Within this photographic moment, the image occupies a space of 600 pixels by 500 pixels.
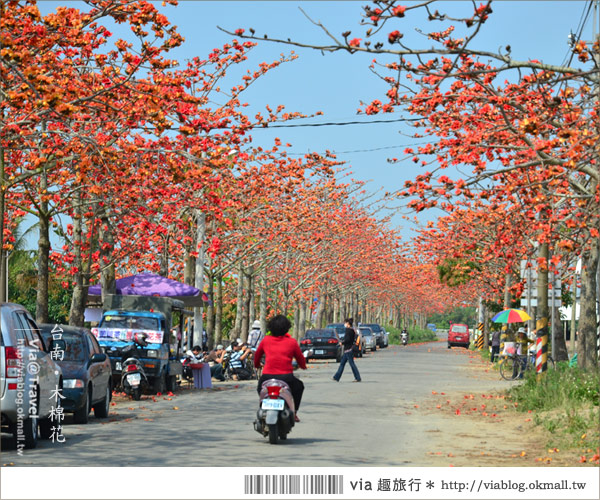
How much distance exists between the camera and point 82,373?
16.8m

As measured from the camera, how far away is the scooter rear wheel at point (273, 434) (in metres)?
13.9

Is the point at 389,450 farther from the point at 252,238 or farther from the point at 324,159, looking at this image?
the point at 252,238

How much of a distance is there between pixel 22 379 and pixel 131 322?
12842mm

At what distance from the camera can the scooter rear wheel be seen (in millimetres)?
13852

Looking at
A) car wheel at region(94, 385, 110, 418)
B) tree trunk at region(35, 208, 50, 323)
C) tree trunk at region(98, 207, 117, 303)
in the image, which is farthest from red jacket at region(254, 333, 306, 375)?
tree trunk at region(98, 207, 117, 303)

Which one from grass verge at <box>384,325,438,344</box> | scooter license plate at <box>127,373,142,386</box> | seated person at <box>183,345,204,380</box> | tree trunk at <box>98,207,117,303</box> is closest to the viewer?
scooter license plate at <box>127,373,142,386</box>

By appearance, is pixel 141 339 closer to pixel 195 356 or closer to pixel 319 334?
pixel 195 356

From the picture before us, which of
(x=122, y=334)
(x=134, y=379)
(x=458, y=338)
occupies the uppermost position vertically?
(x=122, y=334)

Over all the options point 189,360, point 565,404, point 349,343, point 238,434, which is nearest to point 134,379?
point 189,360

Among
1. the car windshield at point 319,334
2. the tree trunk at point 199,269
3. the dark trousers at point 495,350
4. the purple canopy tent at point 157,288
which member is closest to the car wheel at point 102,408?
the purple canopy tent at point 157,288

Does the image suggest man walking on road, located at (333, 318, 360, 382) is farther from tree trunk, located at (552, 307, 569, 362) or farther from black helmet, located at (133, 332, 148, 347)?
tree trunk, located at (552, 307, 569, 362)

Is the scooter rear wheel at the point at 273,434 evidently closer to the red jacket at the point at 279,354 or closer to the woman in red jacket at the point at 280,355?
the woman in red jacket at the point at 280,355

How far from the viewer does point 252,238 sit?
47125mm

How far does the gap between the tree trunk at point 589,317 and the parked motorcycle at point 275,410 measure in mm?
12449
